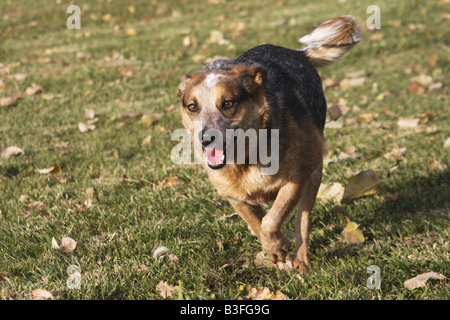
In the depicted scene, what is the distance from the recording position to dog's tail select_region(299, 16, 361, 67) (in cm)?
408

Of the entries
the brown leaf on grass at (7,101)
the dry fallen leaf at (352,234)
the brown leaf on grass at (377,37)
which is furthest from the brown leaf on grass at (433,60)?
the brown leaf on grass at (7,101)

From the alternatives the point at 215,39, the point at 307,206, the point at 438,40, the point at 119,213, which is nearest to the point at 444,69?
the point at 438,40

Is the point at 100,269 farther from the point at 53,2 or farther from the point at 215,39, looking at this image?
the point at 53,2

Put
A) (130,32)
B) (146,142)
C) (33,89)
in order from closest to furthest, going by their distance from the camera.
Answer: (146,142)
(33,89)
(130,32)

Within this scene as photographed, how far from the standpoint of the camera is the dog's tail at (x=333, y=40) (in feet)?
13.4

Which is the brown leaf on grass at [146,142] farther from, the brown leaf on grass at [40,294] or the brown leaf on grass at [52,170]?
the brown leaf on grass at [40,294]

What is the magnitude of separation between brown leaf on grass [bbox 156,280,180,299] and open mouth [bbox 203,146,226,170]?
755mm

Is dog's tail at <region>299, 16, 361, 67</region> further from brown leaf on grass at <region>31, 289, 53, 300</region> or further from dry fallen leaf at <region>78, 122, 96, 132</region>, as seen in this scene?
dry fallen leaf at <region>78, 122, 96, 132</region>

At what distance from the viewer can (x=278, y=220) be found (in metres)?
3.03

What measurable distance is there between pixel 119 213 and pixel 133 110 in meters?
3.07

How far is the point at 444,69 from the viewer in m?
7.84

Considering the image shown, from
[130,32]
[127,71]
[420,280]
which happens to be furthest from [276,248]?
[130,32]

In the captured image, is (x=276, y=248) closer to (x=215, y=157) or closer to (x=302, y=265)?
(x=302, y=265)

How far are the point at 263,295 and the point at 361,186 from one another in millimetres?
1516
